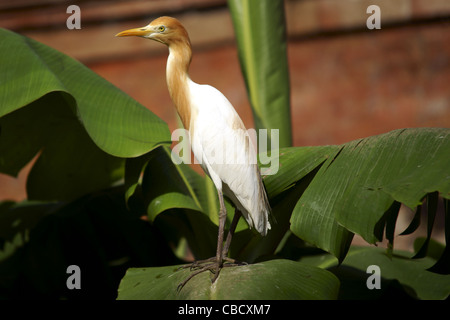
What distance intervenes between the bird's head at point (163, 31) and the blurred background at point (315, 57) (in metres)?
1.66

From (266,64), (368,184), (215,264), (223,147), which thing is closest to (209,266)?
(215,264)

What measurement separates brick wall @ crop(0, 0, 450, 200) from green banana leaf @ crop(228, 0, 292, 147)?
3.53 ft

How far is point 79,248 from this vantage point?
224 centimetres

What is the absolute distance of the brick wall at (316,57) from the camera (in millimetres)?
2781

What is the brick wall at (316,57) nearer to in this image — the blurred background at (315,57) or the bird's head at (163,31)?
the blurred background at (315,57)

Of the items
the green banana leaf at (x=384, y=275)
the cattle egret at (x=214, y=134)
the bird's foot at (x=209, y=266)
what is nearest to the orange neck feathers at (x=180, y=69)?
the cattle egret at (x=214, y=134)

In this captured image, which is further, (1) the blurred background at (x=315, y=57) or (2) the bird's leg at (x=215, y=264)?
(1) the blurred background at (x=315, y=57)

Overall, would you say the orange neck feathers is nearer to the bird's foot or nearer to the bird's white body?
the bird's white body

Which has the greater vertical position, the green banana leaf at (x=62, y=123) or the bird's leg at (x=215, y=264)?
the green banana leaf at (x=62, y=123)

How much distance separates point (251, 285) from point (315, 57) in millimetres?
1999

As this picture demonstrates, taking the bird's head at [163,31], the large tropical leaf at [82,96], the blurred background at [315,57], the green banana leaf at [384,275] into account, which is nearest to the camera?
the bird's head at [163,31]

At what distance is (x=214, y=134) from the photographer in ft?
4.31

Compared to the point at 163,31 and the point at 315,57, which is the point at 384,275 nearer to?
the point at 163,31

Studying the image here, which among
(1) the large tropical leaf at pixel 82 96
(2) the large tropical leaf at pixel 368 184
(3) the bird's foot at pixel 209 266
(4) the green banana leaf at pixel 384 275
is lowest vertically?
(4) the green banana leaf at pixel 384 275
